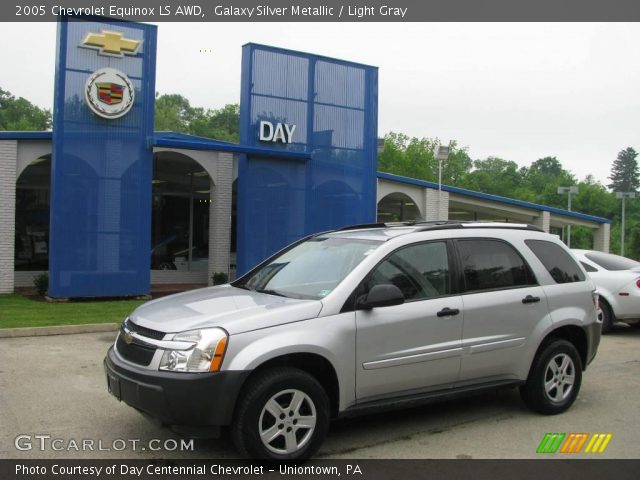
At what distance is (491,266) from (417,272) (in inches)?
35.4

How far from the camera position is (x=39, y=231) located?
18.2 m

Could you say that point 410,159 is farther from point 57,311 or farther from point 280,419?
point 280,419

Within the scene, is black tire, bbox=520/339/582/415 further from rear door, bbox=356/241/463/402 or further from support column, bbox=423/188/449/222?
support column, bbox=423/188/449/222

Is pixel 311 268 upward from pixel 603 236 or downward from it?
downward

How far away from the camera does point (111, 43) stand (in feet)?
48.2

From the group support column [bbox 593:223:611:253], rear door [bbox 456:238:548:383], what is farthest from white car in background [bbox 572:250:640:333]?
support column [bbox 593:223:611:253]

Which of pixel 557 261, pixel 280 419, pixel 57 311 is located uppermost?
pixel 557 261

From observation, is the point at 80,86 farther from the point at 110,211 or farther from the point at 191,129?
the point at 191,129

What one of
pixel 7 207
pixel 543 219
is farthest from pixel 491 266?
pixel 543 219

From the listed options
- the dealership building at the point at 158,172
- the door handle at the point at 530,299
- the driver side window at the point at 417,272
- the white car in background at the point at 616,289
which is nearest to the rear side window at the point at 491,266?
the door handle at the point at 530,299

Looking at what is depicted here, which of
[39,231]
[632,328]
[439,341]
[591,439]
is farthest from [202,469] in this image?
[39,231]

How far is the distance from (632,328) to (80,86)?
41.6 ft

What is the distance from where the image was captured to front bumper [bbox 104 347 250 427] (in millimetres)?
4340

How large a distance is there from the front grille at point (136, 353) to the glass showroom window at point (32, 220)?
14359 mm
